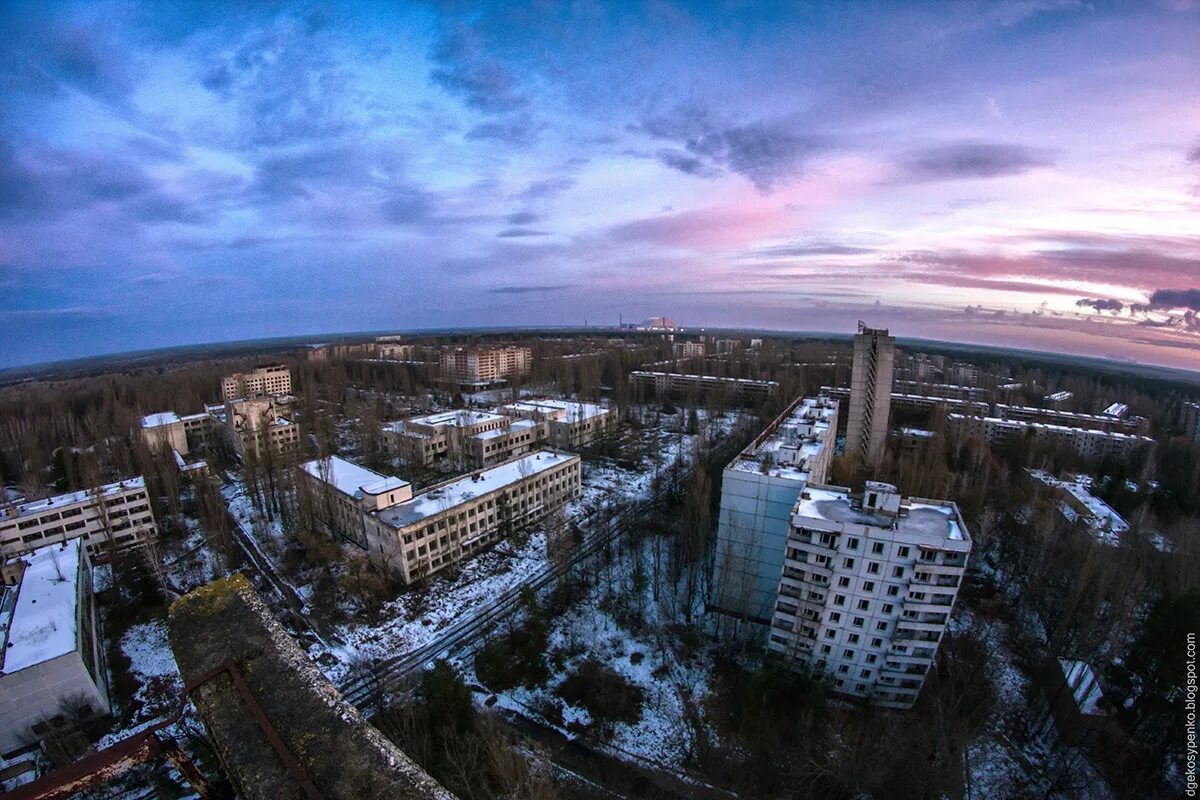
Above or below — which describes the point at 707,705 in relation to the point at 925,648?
below

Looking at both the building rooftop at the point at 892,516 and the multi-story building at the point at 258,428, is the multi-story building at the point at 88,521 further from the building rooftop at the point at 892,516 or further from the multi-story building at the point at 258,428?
the building rooftop at the point at 892,516

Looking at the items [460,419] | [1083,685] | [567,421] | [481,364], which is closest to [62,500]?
[460,419]

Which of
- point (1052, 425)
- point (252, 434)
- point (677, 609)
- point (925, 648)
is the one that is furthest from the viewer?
point (1052, 425)

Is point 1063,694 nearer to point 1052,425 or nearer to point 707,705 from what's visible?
point 707,705

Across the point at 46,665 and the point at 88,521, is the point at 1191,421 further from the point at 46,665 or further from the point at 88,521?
the point at 88,521

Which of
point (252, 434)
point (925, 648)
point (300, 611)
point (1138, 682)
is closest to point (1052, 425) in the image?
point (1138, 682)

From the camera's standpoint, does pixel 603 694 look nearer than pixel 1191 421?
Yes
